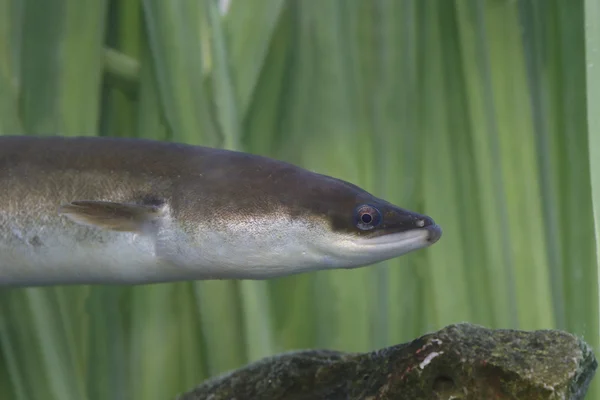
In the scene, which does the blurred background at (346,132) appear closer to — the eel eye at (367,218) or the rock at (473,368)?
the eel eye at (367,218)

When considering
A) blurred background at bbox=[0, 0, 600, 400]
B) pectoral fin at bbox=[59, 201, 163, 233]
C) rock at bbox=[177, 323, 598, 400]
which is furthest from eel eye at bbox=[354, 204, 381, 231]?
blurred background at bbox=[0, 0, 600, 400]

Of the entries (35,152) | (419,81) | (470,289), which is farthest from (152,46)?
(470,289)

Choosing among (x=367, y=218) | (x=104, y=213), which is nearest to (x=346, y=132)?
(x=367, y=218)

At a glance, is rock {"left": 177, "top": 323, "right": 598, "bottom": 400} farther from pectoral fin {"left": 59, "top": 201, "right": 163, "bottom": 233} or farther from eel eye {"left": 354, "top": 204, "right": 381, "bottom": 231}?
pectoral fin {"left": 59, "top": 201, "right": 163, "bottom": 233}

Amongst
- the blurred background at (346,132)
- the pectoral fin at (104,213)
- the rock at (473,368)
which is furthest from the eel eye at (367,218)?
the blurred background at (346,132)

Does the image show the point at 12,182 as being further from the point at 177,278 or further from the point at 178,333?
the point at 178,333

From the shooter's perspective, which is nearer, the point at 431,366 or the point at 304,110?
the point at 431,366
